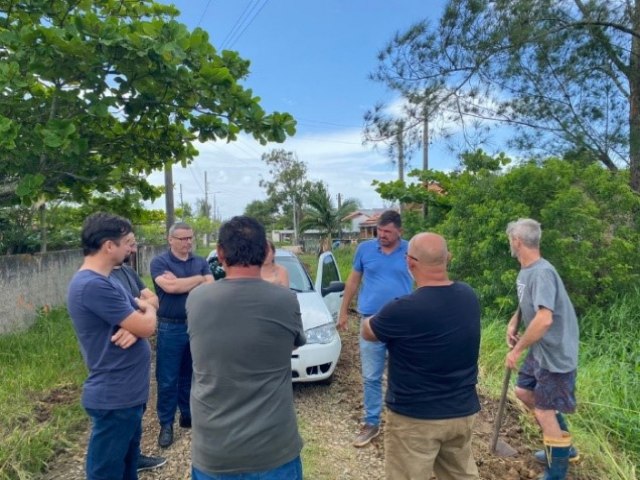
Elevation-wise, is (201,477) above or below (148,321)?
below

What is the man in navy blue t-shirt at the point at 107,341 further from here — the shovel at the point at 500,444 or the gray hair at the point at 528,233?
the shovel at the point at 500,444

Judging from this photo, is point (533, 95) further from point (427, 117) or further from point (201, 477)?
point (201, 477)

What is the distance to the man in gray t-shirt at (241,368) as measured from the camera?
1834 mm

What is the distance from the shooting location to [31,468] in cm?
320

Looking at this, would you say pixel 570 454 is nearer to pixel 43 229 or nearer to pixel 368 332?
pixel 368 332

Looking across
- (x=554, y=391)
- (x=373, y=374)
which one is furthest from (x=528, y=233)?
(x=373, y=374)

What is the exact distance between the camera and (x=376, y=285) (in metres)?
3.77

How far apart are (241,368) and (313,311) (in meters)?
2.95

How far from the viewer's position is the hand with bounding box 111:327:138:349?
234 cm

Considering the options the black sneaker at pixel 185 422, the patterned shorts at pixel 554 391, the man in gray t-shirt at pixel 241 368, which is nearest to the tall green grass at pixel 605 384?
the patterned shorts at pixel 554 391

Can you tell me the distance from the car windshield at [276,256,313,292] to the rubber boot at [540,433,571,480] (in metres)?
3.02

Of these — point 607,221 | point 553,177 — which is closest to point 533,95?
point 553,177

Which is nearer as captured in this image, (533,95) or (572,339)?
(572,339)

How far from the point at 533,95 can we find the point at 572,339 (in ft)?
16.5
